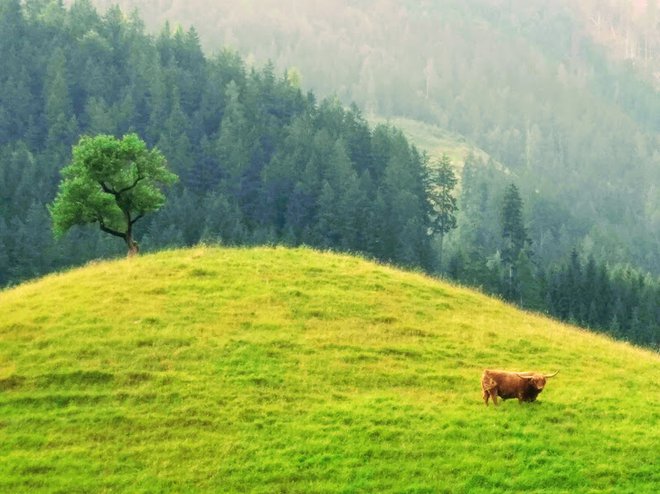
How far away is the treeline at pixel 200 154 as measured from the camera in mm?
121562

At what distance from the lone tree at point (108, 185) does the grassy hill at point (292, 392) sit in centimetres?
747

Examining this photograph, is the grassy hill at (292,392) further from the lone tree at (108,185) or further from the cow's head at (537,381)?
the lone tree at (108,185)

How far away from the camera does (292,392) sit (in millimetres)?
27953

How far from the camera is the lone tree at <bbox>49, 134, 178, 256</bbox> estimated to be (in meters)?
48.0

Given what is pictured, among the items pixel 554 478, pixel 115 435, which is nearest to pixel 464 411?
pixel 554 478

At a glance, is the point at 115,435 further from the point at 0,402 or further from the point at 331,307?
the point at 331,307

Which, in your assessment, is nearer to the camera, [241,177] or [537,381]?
[537,381]

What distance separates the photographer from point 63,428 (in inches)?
994

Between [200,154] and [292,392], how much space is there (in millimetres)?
127986

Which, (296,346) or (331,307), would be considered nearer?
→ (296,346)

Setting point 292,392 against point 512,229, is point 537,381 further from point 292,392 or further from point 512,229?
point 512,229

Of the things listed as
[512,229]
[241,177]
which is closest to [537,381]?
[512,229]

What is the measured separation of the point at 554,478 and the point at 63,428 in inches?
643

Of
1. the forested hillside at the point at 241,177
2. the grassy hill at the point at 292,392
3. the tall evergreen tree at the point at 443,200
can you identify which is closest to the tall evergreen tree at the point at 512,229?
the forested hillside at the point at 241,177
